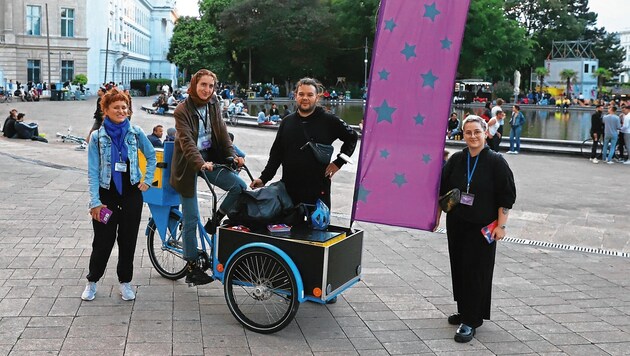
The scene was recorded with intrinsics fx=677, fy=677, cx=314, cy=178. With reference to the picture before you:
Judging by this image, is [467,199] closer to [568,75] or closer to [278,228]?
[278,228]

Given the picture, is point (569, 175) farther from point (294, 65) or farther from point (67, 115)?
point (294, 65)

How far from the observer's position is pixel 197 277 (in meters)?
5.61

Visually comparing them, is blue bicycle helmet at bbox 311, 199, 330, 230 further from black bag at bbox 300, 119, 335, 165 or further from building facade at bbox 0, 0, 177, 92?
building facade at bbox 0, 0, 177, 92

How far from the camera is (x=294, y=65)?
214 ft

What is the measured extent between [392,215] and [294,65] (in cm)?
6116

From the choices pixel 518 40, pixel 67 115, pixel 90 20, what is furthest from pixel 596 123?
pixel 90 20

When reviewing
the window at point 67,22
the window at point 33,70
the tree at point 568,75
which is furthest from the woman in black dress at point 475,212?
the tree at point 568,75

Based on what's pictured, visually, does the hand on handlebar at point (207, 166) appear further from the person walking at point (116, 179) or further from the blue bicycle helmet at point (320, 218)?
the blue bicycle helmet at point (320, 218)

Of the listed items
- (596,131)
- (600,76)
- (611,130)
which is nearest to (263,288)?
(611,130)

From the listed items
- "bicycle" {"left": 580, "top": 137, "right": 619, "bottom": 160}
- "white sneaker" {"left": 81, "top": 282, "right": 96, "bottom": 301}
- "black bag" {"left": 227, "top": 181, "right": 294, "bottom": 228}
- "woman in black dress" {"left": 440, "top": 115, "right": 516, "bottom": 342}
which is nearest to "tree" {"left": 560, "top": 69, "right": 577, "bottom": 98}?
"bicycle" {"left": 580, "top": 137, "right": 619, "bottom": 160}

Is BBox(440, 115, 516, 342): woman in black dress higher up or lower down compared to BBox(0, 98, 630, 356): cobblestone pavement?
higher up

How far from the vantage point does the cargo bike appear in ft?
15.4

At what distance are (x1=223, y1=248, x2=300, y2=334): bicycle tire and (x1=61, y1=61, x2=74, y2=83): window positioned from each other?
201ft

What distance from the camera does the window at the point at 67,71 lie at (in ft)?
202
